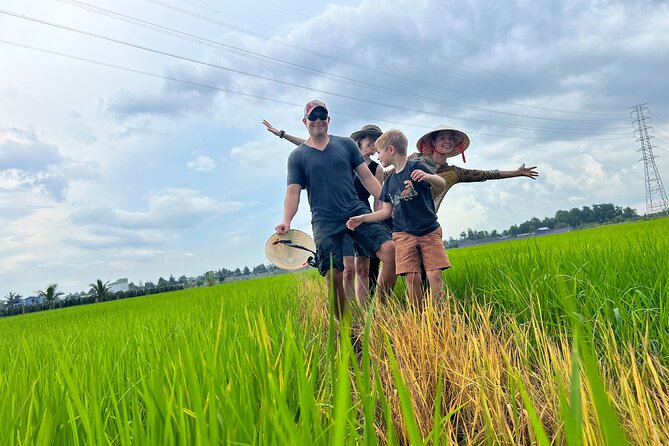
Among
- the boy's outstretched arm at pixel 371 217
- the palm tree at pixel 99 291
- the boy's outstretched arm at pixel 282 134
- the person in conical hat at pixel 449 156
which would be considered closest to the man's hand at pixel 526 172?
the person in conical hat at pixel 449 156

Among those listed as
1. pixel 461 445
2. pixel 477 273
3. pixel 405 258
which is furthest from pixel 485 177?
pixel 461 445

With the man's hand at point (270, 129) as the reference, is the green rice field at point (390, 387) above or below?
below

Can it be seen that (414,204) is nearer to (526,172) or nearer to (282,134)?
(526,172)

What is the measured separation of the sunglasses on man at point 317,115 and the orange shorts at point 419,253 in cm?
103

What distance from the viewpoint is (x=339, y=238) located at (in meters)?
3.22

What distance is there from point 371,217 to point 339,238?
1.01ft

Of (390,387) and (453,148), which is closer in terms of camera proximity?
(390,387)

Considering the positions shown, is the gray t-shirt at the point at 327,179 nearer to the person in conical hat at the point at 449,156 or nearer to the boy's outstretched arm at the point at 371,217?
the boy's outstretched arm at the point at 371,217

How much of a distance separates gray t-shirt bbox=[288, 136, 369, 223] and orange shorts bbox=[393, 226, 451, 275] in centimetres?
42

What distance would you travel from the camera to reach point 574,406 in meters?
0.33

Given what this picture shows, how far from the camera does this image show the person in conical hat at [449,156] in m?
3.60

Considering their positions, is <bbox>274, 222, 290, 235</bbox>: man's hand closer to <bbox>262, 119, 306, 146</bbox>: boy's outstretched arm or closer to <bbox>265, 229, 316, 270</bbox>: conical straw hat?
<bbox>265, 229, 316, 270</bbox>: conical straw hat

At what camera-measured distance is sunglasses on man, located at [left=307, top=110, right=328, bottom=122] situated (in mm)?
3199

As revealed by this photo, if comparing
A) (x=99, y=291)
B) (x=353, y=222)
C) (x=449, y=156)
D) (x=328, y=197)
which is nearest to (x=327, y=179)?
(x=328, y=197)
